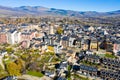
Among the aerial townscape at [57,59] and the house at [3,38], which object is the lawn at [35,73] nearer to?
the aerial townscape at [57,59]

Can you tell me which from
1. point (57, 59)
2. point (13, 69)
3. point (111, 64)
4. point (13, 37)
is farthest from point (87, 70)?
point (13, 37)

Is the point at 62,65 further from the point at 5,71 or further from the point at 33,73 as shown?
the point at 5,71

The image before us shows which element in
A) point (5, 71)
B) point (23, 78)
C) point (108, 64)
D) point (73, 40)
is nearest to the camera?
point (23, 78)

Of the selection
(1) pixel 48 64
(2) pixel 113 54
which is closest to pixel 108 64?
(2) pixel 113 54

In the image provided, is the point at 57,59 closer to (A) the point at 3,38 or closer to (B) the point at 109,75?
(B) the point at 109,75

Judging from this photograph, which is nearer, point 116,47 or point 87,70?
point 87,70

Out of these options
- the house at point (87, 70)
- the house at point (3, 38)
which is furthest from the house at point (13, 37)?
the house at point (87, 70)

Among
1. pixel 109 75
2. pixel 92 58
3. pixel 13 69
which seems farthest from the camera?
pixel 92 58

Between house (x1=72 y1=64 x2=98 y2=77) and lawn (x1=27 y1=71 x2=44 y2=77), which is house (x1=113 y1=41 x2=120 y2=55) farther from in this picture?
lawn (x1=27 y1=71 x2=44 y2=77)

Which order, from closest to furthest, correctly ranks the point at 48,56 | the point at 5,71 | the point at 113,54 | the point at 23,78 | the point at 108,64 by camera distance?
the point at 23,78 → the point at 5,71 → the point at 108,64 → the point at 48,56 → the point at 113,54
